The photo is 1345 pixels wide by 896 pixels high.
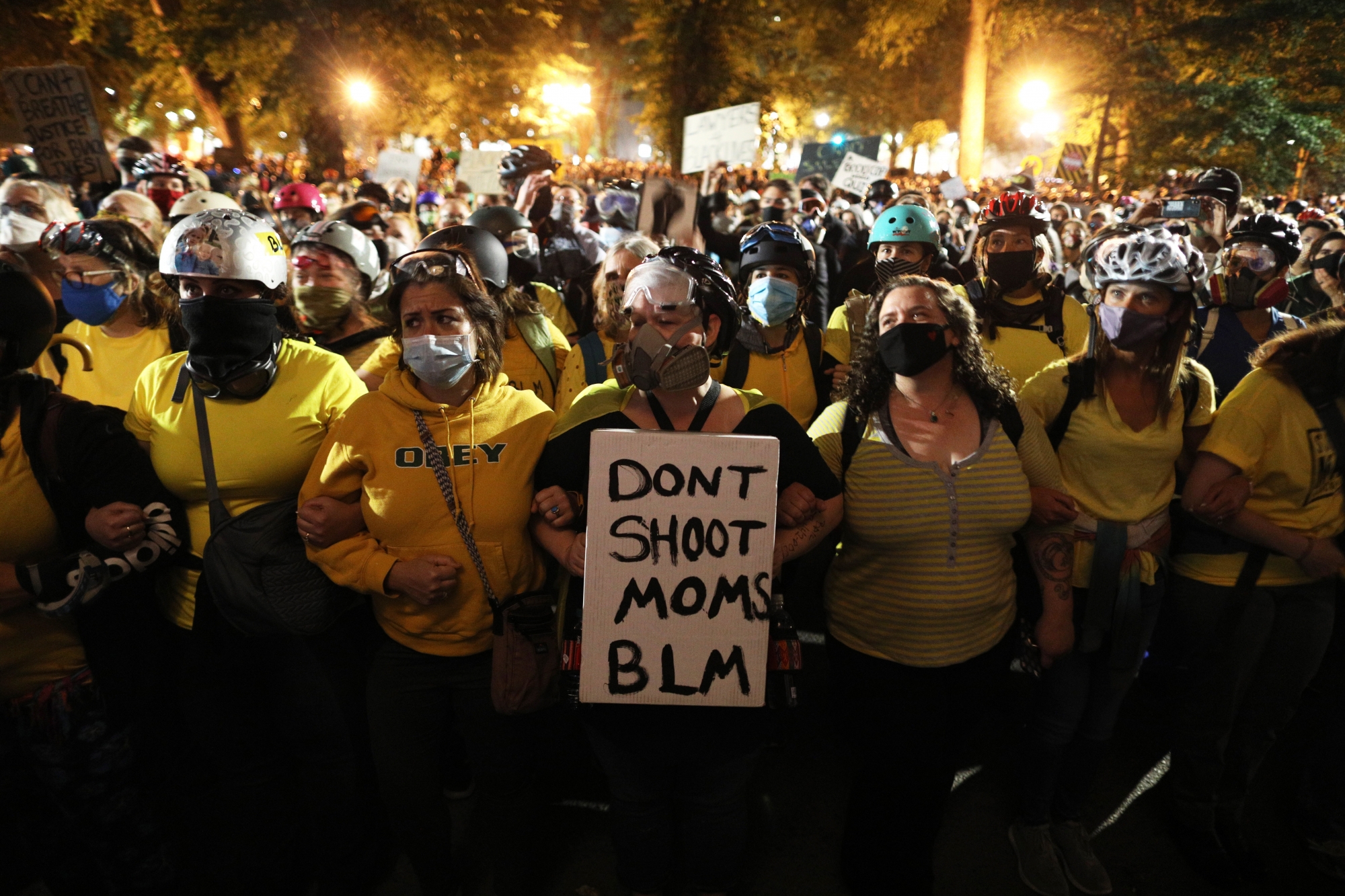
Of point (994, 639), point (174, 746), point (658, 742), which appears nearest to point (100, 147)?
point (174, 746)

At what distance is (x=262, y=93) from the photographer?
74.0 feet

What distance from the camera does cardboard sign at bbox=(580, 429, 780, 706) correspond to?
209 centimetres

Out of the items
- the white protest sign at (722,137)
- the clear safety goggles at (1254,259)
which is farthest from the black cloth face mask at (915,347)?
the white protest sign at (722,137)

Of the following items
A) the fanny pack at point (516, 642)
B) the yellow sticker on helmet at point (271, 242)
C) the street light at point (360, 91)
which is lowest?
the fanny pack at point (516, 642)

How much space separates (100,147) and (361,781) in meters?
8.02

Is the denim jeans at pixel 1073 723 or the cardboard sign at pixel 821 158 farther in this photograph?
the cardboard sign at pixel 821 158

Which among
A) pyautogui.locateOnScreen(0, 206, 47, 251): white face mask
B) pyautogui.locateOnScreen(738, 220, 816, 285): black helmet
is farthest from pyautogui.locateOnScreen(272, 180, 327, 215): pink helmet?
pyautogui.locateOnScreen(738, 220, 816, 285): black helmet

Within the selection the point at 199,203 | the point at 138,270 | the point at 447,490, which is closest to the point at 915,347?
the point at 447,490

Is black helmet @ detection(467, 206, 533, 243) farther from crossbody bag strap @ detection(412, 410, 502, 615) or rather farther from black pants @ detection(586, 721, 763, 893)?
black pants @ detection(586, 721, 763, 893)

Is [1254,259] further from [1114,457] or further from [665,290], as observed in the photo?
[665,290]

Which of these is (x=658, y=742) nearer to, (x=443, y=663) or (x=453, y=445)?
(x=443, y=663)

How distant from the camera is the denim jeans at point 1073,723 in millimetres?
2887

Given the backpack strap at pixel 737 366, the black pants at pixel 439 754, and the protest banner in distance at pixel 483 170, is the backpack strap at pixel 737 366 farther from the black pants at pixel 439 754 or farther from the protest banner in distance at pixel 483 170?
the protest banner in distance at pixel 483 170

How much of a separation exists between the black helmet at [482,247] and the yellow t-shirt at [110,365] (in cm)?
123
